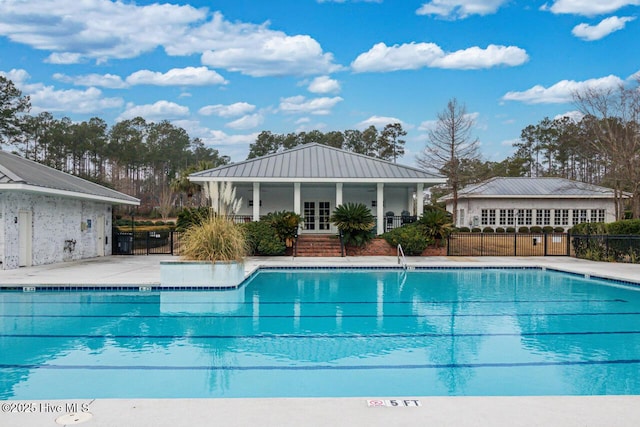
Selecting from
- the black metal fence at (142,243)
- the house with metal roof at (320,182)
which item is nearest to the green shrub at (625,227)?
the house with metal roof at (320,182)

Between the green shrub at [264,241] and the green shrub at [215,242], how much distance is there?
7.75m

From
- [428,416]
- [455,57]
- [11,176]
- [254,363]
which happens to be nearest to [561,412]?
[428,416]

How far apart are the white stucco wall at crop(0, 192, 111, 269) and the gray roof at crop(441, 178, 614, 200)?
78.4 feet

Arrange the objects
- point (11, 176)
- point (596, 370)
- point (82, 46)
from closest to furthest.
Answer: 1. point (596, 370)
2. point (11, 176)
3. point (82, 46)

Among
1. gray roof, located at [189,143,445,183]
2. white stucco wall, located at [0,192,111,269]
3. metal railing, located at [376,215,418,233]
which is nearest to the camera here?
white stucco wall, located at [0,192,111,269]

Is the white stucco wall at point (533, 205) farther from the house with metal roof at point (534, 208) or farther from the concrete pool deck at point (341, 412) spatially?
the concrete pool deck at point (341, 412)

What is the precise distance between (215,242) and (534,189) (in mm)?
28629

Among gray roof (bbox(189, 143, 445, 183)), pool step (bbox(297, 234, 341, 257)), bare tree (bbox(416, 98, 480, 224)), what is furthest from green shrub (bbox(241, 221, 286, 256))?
bare tree (bbox(416, 98, 480, 224))

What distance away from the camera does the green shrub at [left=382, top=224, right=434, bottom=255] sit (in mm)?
20312

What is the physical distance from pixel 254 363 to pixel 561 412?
354cm

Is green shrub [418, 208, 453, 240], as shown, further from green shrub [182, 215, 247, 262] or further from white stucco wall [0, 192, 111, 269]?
white stucco wall [0, 192, 111, 269]

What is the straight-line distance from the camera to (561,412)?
157 inches

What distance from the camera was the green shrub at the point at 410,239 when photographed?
2031 centimetres

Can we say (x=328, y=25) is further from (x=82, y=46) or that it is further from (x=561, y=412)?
(x=561, y=412)
